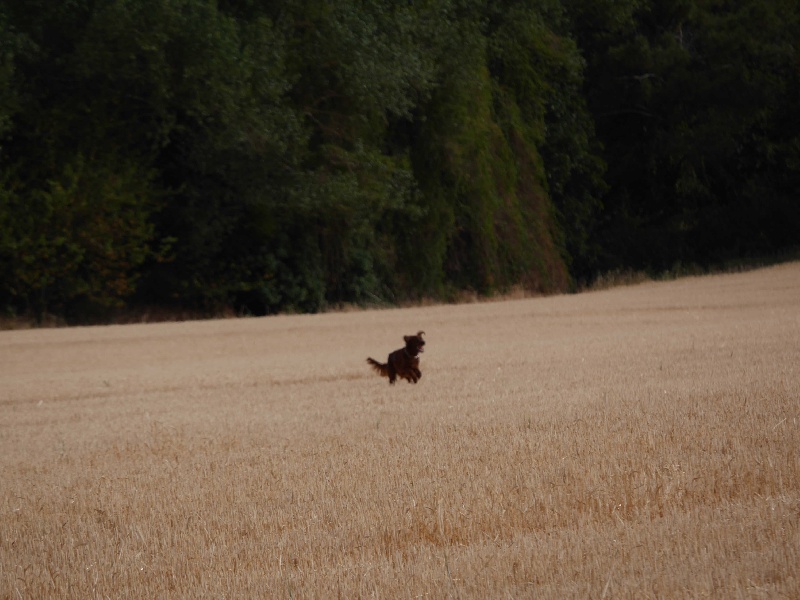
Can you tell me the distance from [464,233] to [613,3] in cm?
1242

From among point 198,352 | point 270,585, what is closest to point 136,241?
point 198,352

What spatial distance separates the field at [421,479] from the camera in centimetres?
572

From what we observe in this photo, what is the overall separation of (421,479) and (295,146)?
21735mm

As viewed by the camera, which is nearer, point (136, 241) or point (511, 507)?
point (511, 507)

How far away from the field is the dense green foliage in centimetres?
1103

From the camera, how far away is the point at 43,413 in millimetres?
13883

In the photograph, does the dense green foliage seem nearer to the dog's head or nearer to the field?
the field

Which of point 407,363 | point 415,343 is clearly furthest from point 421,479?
point 407,363

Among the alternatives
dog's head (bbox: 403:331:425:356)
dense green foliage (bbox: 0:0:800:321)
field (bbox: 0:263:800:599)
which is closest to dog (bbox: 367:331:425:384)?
dog's head (bbox: 403:331:425:356)

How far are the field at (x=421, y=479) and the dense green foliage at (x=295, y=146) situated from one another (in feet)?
36.2

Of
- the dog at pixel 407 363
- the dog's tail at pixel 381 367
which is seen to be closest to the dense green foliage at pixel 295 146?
the dog's tail at pixel 381 367

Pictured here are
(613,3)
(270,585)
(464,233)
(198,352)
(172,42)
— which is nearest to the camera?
(270,585)

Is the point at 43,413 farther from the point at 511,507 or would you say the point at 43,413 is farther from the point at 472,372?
the point at 511,507

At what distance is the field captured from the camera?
18.8 ft
